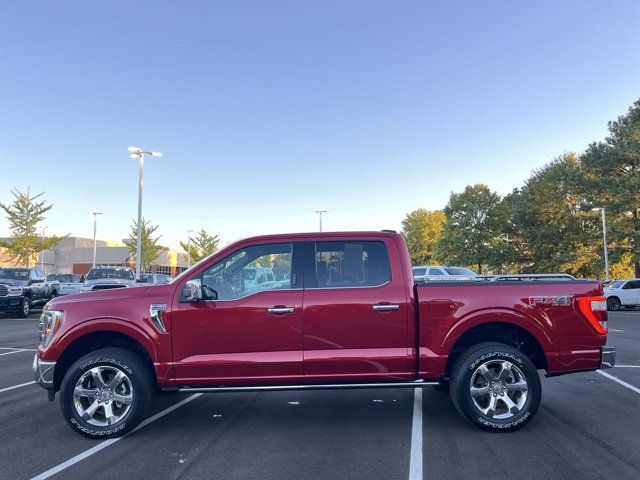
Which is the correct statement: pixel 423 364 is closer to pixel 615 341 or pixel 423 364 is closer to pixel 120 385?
pixel 120 385

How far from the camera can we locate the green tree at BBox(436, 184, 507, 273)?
180ft

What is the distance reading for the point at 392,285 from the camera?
5004 mm

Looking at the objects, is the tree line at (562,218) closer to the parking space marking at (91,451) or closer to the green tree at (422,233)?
the green tree at (422,233)

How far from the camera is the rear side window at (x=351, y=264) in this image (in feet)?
16.6

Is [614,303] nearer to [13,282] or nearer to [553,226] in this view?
[553,226]

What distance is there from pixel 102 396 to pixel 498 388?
3.94 m

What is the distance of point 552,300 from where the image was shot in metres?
5.03

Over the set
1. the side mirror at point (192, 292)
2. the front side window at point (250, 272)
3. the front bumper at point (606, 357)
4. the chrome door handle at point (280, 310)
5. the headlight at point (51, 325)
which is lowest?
the front bumper at point (606, 357)

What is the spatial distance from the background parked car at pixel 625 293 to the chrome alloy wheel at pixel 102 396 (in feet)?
84.8

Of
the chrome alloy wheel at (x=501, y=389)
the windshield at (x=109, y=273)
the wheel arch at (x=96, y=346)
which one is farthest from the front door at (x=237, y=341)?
the windshield at (x=109, y=273)

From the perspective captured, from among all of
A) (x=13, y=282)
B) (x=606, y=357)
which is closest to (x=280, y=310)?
(x=606, y=357)

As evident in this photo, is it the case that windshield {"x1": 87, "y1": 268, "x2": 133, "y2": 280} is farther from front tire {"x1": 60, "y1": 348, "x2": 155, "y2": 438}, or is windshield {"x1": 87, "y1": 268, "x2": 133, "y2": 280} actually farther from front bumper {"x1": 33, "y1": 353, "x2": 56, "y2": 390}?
front tire {"x1": 60, "y1": 348, "x2": 155, "y2": 438}

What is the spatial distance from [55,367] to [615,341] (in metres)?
12.3

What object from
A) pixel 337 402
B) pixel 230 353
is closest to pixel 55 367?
pixel 230 353
